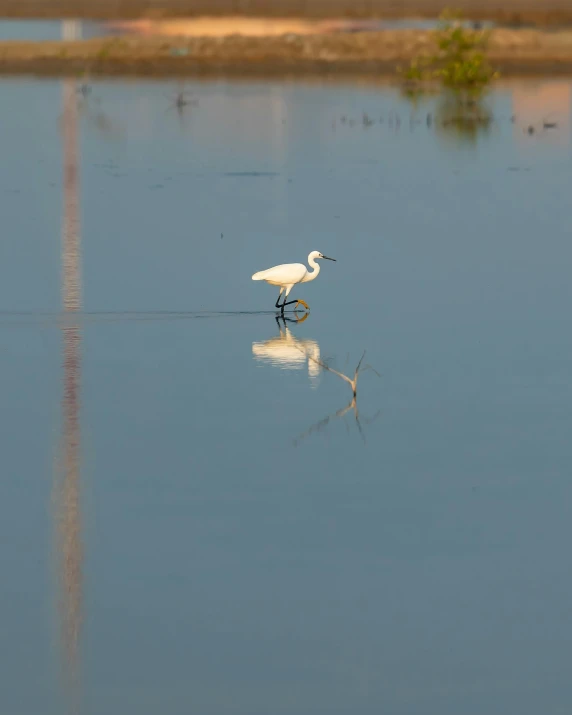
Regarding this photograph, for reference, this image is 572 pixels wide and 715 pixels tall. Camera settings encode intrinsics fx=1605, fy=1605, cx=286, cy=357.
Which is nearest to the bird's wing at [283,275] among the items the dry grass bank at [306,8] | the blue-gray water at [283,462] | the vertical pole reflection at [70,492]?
the blue-gray water at [283,462]

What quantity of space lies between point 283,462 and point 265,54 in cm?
4055

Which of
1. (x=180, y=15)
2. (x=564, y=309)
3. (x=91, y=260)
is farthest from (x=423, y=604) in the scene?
(x=180, y=15)

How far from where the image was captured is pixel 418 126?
97.0 feet

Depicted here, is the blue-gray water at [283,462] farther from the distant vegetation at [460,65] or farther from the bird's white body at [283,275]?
the distant vegetation at [460,65]

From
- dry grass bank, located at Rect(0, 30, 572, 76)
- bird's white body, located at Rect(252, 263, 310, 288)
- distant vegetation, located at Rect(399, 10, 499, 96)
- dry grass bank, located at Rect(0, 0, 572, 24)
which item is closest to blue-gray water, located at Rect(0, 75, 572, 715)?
bird's white body, located at Rect(252, 263, 310, 288)

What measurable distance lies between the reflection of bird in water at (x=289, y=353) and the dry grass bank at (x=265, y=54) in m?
33.6

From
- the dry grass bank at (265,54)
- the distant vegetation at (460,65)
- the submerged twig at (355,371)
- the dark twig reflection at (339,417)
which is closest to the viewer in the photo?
the dark twig reflection at (339,417)

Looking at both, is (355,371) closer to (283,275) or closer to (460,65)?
(283,275)

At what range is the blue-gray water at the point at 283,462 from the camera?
585cm

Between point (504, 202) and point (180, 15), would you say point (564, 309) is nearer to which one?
point (504, 202)

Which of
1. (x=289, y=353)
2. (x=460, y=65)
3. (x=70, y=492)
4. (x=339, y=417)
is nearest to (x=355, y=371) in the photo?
(x=289, y=353)

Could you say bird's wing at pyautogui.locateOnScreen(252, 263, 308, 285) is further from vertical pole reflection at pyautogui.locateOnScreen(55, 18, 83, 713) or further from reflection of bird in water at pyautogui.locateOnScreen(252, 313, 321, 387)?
vertical pole reflection at pyautogui.locateOnScreen(55, 18, 83, 713)

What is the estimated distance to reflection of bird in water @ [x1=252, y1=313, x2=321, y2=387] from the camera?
10.9 metres

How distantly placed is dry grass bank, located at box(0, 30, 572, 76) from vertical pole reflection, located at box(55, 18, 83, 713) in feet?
97.9
